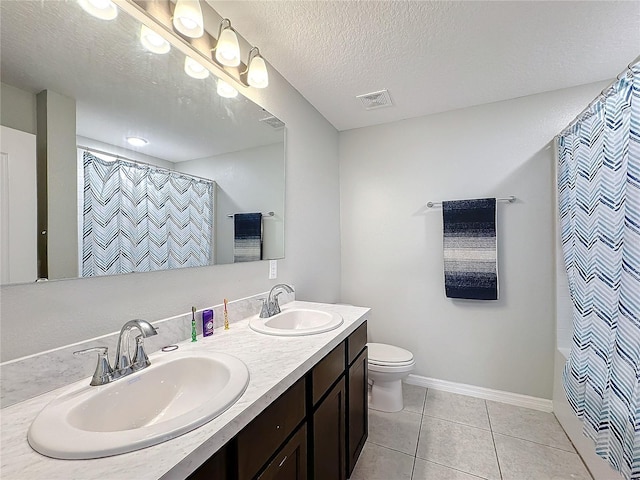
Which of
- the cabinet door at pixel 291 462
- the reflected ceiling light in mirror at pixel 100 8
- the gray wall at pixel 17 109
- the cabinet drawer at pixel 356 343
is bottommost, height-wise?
the cabinet door at pixel 291 462

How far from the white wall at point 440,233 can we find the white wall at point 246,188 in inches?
42.2

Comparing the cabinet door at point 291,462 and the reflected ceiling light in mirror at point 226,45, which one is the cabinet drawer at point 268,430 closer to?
the cabinet door at point 291,462

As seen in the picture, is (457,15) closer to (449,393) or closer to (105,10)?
(105,10)

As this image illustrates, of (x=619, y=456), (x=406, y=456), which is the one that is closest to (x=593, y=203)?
(x=619, y=456)

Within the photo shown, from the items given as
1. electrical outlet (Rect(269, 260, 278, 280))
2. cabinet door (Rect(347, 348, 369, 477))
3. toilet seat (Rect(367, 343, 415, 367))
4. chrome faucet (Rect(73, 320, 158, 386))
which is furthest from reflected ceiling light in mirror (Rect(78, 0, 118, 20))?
toilet seat (Rect(367, 343, 415, 367))

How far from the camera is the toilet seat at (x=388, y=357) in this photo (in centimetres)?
194

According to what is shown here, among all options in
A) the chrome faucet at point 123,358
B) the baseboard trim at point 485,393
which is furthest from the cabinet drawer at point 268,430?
the baseboard trim at point 485,393

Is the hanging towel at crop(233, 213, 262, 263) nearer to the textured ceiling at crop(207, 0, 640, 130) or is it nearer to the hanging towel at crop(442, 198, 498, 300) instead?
the textured ceiling at crop(207, 0, 640, 130)

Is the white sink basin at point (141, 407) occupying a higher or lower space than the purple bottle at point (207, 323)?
lower

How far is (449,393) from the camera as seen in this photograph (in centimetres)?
227

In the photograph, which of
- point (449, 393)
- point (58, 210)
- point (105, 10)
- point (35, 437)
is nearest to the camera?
point (35, 437)

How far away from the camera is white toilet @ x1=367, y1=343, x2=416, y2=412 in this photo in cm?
194

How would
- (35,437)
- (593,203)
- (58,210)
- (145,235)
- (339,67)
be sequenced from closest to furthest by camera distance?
(35,437) → (58,210) → (145,235) → (593,203) → (339,67)

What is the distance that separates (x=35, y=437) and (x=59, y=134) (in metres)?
0.78
